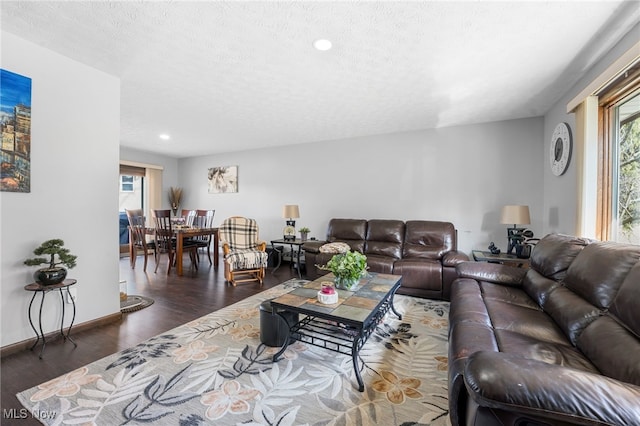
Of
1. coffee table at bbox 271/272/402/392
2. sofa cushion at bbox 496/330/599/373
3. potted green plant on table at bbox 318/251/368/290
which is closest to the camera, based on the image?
sofa cushion at bbox 496/330/599/373

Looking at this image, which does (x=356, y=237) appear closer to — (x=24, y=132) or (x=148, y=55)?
(x=148, y=55)

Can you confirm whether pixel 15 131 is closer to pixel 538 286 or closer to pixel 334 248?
pixel 334 248

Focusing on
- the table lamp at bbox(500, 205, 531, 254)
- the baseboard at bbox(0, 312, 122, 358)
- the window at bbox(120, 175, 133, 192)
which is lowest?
the baseboard at bbox(0, 312, 122, 358)

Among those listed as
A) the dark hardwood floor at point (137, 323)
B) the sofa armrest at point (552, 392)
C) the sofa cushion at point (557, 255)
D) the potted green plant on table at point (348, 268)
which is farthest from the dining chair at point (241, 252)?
the sofa armrest at point (552, 392)


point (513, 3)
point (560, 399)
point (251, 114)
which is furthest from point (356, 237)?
point (560, 399)

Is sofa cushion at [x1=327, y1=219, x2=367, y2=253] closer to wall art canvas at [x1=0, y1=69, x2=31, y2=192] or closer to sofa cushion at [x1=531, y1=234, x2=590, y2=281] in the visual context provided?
sofa cushion at [x1=531, y1=234, x2=590, y2=281]

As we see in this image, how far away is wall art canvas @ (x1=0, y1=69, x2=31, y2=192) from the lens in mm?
1996

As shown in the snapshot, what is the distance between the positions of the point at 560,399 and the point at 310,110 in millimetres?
3516

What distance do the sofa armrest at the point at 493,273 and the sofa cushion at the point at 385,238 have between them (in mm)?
1280

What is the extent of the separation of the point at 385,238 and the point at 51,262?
3810mm

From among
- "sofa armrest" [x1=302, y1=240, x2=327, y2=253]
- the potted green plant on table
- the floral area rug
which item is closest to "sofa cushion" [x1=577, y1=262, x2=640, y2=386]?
the floral area rug

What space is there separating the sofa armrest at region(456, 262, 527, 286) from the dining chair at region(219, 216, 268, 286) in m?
2.77

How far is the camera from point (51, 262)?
6.93 feet

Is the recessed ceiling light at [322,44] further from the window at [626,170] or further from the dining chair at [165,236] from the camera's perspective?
the dining chair at [165,236]
